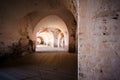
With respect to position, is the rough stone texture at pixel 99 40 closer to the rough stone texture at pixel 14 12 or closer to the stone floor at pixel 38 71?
the stone floor at pixel 38 71

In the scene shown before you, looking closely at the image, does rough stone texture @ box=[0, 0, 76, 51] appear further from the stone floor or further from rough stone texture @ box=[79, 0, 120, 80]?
rough stone texture @ box=[79, 0, 120, 80]

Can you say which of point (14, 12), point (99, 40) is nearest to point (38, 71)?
point (99, 40)

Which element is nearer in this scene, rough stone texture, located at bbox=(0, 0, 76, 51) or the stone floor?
the stone floor

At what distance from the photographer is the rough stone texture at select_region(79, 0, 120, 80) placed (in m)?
1.81

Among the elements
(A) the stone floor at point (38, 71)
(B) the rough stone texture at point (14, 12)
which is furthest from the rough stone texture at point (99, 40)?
(B) the rough stone texture at point (14, 12)

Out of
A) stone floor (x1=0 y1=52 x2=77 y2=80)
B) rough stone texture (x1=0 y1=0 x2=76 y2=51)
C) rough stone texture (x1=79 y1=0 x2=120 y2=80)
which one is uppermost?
rough stone texture (x1=0 y1=0 x2=76 y2=51)

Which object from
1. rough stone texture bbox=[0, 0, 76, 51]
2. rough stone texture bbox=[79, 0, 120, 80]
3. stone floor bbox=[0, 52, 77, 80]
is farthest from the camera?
rough stone texture bbox=[0, 0, 76, 51]

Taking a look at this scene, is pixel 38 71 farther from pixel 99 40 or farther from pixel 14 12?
pixel 14 12

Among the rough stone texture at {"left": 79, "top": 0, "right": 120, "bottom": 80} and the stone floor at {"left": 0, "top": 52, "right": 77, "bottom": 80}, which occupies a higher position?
the rough stone texture at {"left": 79, "top": 0, "right": 120, "bottom": 80}

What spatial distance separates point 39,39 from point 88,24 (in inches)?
856

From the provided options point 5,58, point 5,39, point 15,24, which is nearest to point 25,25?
point 15,24

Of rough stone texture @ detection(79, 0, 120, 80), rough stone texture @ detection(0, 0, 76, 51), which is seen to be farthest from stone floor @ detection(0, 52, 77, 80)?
rough stone texture @ detection(0, 0, 76, 51)

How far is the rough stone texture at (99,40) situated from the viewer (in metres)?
1.81

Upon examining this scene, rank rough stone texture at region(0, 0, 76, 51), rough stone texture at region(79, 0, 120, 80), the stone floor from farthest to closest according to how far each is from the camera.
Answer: rough stone texture at region(0, 0, 76, 51) → the stone floor → rough stone texture at region(79, 0, 120, 80)
